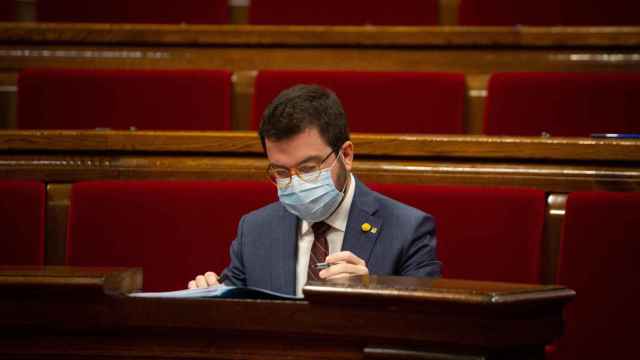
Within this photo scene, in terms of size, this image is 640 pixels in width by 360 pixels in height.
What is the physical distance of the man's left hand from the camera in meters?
0.33

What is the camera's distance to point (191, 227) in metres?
0.49

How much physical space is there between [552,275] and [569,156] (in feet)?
0.20

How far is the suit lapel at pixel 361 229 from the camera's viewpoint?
42 cm

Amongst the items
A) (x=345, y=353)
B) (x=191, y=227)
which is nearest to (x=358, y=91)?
(x=191, y=227)

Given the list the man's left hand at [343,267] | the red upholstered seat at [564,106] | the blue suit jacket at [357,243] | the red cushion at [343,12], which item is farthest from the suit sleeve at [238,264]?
the red cushion at [343,12]

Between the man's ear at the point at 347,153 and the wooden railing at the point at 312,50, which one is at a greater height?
the wooden railing at the point at 312,50

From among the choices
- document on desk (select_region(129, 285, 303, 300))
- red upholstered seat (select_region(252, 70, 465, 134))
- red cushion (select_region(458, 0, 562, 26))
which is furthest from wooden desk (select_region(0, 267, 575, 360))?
red cushion (select_region(458, 0, 562, 26))

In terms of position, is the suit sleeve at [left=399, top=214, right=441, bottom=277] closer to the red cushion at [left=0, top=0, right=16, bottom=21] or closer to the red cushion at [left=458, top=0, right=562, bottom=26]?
the red cushion at [left=458, top=0, right=562, bottom=26]

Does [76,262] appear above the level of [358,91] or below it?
below

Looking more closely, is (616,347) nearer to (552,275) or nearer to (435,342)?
(552,275)

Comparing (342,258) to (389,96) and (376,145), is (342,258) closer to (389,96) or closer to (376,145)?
(376,145)

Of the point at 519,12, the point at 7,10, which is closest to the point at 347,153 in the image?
the point at 519,12

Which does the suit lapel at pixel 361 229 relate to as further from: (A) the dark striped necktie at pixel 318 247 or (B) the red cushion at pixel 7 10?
(B) the red cushion at pixel 7 10

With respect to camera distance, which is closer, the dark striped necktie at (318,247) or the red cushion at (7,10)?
the dark striped necktie at (318,247)
